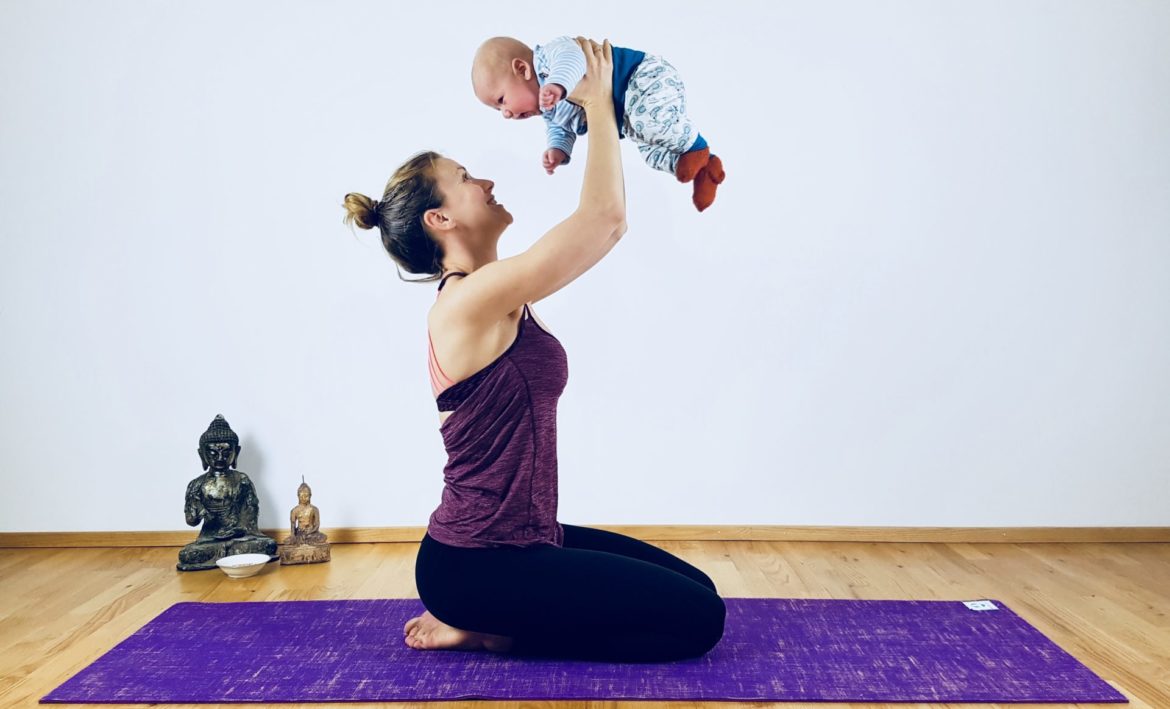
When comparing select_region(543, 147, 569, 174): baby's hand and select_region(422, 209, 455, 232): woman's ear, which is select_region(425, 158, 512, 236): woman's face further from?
select_region(543, 147, 569, 174): baby's hand

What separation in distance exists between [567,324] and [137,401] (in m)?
1.49

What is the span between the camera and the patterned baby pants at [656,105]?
7.09 ft

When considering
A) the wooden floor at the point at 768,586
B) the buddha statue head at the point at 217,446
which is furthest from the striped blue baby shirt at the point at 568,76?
the buddha statue head at the point at 217,446

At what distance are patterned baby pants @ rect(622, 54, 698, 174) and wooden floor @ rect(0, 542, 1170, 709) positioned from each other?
1.12 m

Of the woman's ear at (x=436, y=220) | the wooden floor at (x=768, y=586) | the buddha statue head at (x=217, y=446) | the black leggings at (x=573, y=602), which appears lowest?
the wooden floor at (x=768, y=586)

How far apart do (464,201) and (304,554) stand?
155 cm

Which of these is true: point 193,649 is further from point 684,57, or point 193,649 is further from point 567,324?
point 684,57

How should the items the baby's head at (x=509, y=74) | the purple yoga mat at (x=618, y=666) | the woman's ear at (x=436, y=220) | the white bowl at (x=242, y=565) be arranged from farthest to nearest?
1. the white bowl at (x=242, y=565)
2. the woman's ear at (x=436, y=220)
3. the baby's head at (x=509, y=74)
4. the purple yoga mat at (x=618, y=666)

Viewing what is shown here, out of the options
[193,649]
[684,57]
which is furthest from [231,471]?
[684,57]

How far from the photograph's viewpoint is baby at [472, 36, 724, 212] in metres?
Answer: 2.16

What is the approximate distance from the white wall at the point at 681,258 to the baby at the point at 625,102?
127cm

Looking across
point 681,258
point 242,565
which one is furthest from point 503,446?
point 681,258

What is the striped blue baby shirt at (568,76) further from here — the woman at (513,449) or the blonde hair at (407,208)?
the blonde hair at (407,208)

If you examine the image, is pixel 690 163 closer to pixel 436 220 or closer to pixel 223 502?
pixel 436 220
